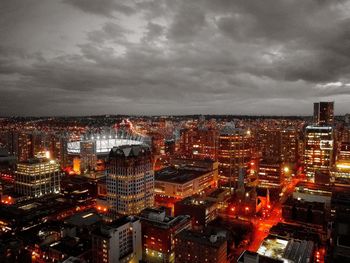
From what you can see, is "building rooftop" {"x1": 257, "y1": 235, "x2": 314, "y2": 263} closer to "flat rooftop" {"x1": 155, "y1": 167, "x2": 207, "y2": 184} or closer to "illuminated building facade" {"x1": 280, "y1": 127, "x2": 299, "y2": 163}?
"flat rooftop" {"x1": 155, "y1": 167, "x2": 207, "y2": 184}

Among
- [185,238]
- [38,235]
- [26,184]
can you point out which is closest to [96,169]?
[26,184]

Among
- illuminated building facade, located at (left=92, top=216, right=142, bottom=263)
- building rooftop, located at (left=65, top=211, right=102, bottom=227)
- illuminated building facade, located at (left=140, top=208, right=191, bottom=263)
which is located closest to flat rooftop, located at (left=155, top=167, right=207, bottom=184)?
building rooftop, located at (left=65, top=211, right=102, bottom=227)

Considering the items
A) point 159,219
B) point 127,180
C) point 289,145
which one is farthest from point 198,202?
point 289,145

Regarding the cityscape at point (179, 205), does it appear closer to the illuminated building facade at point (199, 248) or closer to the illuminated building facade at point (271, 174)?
the illuminated building facade at point (199, 248)

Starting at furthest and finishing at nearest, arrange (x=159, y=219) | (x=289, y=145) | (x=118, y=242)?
(x=289, y=145) → (x=159, y=219) → (x=118, y=242)

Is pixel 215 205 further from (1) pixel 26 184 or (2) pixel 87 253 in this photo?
(1) pixel 26 184

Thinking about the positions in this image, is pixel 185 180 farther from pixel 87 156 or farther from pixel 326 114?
pixel 326 114

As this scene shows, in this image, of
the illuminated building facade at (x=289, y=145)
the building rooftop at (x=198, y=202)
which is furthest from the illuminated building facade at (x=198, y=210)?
the illuminated building facade at (x=289, y=145)
